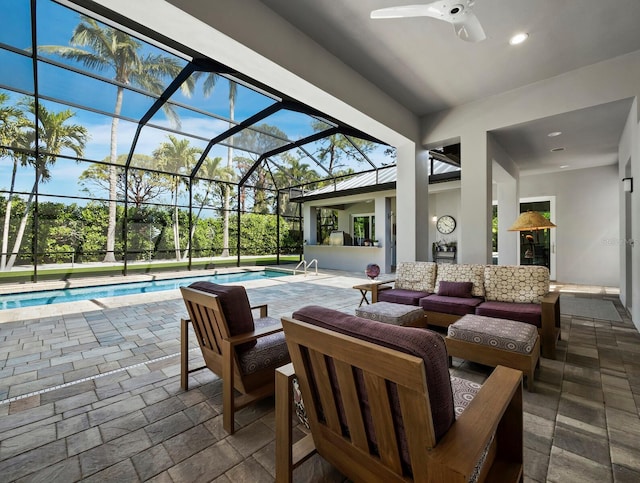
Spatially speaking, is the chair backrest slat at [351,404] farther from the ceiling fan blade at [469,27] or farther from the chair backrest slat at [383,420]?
the ceiling fan blade at [469,27]

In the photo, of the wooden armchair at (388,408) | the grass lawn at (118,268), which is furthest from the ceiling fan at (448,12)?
the grass lawn at (118,268)

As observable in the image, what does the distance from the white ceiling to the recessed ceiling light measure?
44 mm

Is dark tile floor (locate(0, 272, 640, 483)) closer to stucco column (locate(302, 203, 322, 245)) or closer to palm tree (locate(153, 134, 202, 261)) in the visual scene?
palm tree (locate(153, 134, 202, 261))

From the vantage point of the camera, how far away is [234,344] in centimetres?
182

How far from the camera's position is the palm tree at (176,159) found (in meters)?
10.8

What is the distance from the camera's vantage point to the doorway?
7.63m

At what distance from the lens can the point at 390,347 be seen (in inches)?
36.6

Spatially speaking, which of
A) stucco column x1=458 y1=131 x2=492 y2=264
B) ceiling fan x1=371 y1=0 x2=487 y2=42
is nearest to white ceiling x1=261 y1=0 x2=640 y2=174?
stucco column x1=458 y1=131 x2=492 y2=264

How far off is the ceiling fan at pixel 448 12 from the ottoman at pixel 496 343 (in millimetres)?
2556

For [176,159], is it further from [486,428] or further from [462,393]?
[486,428]

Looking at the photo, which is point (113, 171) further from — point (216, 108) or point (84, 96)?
point (216, 108)

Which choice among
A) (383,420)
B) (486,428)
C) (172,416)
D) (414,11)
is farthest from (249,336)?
(414,11)

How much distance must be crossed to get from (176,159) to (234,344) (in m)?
11.5

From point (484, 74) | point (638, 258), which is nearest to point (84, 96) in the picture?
point (484, 74)
